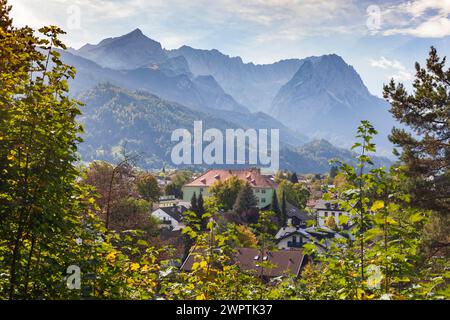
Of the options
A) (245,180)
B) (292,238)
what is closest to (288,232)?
(292,238)

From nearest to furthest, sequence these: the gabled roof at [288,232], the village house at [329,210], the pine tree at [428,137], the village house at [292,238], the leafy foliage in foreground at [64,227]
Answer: the leafy foliage in foreground at [64,227] → the village house at [329,210] → the pine tree at [428,137] → the gabled roof at [288,232] → the village house at [292,238]

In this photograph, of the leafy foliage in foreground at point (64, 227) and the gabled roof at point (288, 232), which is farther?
the gabled roof at point (288, 232)

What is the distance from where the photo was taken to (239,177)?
357 feet

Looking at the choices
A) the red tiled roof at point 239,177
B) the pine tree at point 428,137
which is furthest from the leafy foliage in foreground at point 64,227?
the red tiled roof at point 239,177

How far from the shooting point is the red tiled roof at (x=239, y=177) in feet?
346

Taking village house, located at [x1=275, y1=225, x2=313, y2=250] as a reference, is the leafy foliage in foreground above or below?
above

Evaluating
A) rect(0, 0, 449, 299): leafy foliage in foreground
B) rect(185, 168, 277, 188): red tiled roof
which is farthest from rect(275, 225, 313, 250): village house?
rect(0, 0, 449, 299): leafy foliage in foreground

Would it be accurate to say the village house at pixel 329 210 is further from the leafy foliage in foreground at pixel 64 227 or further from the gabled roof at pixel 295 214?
the gabled roof at pixel 295 214

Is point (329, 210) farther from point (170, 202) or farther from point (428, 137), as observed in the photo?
point (428, 137)

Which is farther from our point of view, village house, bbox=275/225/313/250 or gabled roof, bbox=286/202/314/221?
gabled roof, bbox=286/202/314/221

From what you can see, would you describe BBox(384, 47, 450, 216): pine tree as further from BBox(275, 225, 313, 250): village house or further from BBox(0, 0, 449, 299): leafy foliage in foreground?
BBox(275, 225, 313, 250): village house

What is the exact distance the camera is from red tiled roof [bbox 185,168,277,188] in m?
106

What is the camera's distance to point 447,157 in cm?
2059
